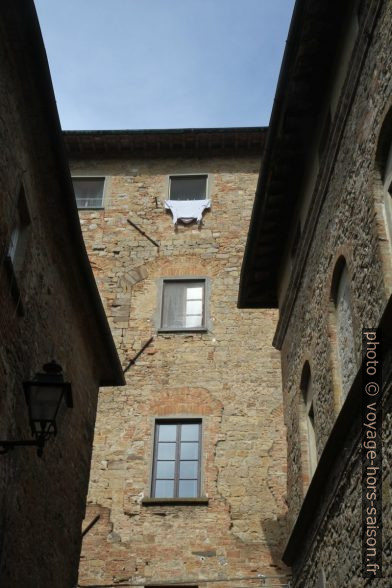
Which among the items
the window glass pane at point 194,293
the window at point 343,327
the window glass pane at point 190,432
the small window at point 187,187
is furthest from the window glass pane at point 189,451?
the window at point 343,327

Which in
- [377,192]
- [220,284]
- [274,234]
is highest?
[220,284]

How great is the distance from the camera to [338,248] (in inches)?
331

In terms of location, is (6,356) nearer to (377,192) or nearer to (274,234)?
(377,192)

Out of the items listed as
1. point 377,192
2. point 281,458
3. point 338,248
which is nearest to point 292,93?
point 338,248

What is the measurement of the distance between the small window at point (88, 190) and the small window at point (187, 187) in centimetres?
170

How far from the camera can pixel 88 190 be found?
1939 centimetres

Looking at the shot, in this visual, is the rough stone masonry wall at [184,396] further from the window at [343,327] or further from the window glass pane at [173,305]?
the window at [343,327]

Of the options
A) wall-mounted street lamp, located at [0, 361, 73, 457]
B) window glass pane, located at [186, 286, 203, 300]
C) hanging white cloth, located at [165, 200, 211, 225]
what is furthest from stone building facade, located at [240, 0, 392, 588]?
hanging white cloth, located at [165, 200, 211, 225]

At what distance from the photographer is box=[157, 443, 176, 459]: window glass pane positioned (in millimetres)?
15398

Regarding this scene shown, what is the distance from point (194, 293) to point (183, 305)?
41 cm

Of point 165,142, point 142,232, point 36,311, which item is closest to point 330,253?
point 36,311

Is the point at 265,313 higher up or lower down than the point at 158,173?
lower down

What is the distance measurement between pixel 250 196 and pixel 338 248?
35.1ft

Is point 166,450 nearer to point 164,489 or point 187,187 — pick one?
point 164,489
